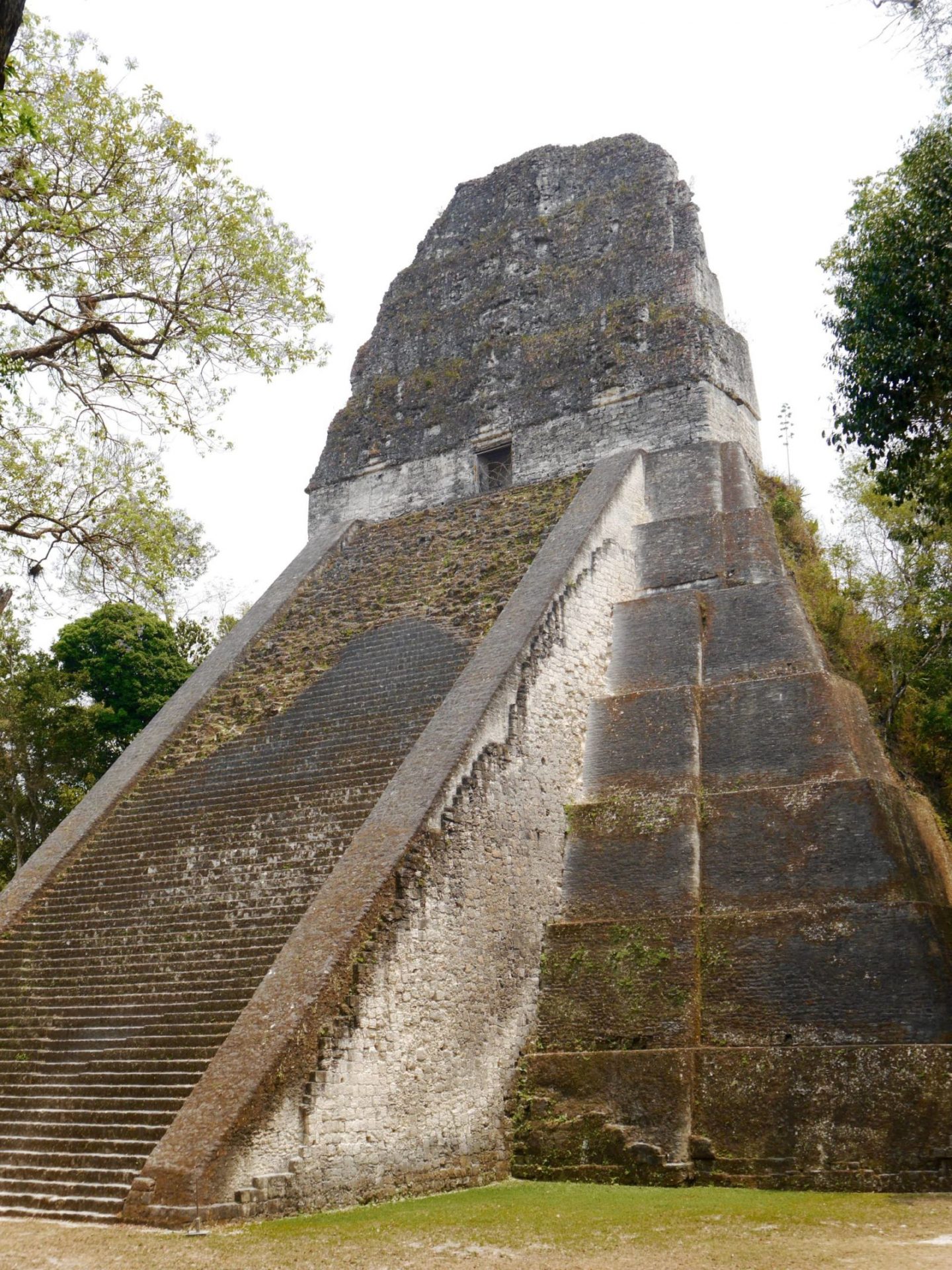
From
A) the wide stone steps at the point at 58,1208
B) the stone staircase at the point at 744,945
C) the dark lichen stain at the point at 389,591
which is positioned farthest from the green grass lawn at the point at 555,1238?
the dark lichen stain at the point at 389,591

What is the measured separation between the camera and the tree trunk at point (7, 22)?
3.97 m

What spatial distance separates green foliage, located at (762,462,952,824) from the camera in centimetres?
1316

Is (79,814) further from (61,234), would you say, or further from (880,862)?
(880,862)

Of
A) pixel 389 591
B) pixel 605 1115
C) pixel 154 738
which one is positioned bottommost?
pixel 605 1115

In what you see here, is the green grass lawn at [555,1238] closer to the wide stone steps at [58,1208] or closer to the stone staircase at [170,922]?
the wide stone steps at [58,1208]

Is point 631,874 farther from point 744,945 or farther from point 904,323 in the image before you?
point 904,323

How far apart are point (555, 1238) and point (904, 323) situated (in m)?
7.27

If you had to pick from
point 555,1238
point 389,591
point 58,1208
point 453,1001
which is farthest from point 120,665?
point 555,1238

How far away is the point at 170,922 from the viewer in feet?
32.2

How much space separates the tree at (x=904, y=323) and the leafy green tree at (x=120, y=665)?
556 inches

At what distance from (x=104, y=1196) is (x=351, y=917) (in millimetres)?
2339

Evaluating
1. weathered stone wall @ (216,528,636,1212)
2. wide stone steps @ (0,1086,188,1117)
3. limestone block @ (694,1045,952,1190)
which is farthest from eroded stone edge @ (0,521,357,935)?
limestone block @ (694,1045,952,1190)

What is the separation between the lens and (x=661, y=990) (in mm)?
9164

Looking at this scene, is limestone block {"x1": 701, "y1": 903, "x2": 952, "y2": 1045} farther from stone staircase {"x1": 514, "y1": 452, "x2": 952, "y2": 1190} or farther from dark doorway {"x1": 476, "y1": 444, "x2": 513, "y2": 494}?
dark doorway {"x1": 476, "y1": 444, "x2": 513, "y2": 494}
